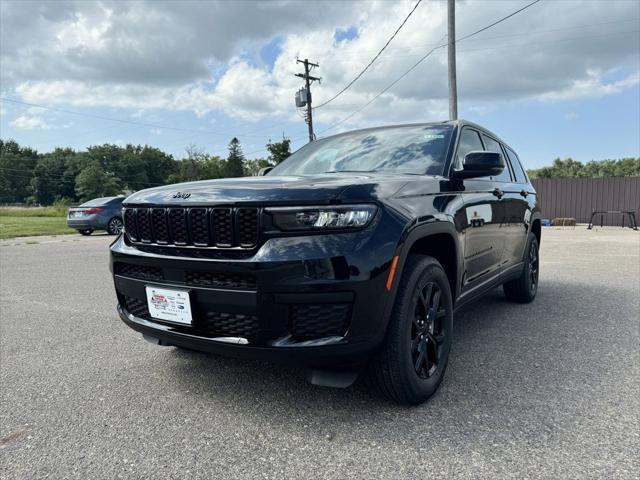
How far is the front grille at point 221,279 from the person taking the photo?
2.12m

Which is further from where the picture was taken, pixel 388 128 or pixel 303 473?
pixel 388 128

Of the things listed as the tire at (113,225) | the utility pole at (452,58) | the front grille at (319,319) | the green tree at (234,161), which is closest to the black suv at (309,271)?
the front grille at (319,319)

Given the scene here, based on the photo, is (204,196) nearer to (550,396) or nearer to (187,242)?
(187,242)

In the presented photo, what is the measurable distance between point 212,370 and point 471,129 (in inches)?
107

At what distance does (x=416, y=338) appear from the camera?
8.16ft

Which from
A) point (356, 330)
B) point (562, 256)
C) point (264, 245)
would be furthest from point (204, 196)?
point (562, 256)

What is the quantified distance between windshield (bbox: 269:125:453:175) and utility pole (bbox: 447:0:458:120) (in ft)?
34.0

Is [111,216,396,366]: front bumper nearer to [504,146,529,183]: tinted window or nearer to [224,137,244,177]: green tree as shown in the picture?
[504,146,529,183]: tinted window

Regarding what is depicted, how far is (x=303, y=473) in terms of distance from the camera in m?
1.90

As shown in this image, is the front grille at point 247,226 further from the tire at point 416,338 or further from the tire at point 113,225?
the tire at point 113,225

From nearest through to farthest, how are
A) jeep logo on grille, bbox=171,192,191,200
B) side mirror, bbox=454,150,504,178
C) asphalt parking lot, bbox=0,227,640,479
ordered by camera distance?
asphalt parking lot, bbox=0,227,640,479, jeep logo on grille, bbox=171,192,191,200, side mirror, bbox=454,150,504,178

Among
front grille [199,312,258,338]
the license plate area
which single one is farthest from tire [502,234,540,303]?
the license plate area

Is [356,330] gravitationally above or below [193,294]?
below

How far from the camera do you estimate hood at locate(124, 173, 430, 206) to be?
2.13m
